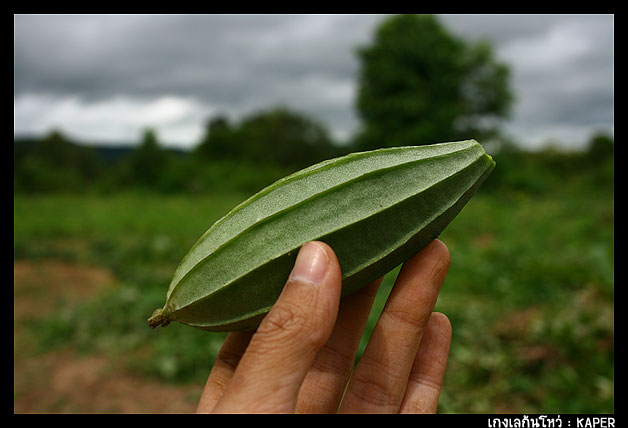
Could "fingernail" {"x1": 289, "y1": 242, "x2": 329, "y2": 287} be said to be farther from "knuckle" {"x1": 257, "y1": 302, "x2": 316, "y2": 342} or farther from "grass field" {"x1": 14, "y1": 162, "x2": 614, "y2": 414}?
"grass field" {"x1": 14, "y1": 162, "x2": 614, "y2": 414}

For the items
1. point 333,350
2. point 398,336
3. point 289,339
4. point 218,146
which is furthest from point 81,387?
point 218,146

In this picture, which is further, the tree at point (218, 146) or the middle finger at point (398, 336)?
the tree at point (218, 146)

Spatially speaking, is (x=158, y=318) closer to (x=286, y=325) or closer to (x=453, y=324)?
(x=286, y=325)

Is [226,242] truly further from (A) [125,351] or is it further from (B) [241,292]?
(A) [125,351]

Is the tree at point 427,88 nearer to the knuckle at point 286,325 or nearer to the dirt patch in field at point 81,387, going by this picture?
the dirt patch in field at point 81,387

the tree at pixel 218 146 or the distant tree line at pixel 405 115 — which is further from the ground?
the distant tree line at pixel 405 115

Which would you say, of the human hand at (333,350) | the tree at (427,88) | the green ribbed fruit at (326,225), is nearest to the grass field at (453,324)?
the human hand at (333,350)

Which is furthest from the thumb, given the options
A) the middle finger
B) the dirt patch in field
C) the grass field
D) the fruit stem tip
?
the dirt patch in field
